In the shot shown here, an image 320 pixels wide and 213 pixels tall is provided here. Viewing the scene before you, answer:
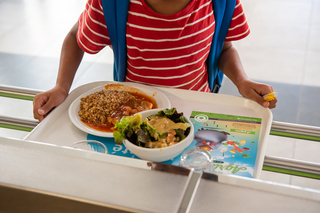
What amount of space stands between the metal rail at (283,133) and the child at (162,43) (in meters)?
0.11

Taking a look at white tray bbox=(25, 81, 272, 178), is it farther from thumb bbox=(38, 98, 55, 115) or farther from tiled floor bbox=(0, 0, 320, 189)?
tiled floor bbox=(0, 0, 320, 189)

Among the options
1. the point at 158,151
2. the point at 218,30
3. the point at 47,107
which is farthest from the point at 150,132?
the point at 218,30

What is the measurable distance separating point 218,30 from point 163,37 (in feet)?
0.77

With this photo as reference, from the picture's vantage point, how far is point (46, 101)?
3.32ft

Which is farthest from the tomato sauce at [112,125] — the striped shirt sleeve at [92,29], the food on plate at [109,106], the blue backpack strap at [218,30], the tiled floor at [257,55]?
the tiled floor at [257,55]

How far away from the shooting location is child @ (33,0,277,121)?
110 centimetres

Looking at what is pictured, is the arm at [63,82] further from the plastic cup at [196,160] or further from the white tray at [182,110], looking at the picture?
the plastic cup at [196,160]

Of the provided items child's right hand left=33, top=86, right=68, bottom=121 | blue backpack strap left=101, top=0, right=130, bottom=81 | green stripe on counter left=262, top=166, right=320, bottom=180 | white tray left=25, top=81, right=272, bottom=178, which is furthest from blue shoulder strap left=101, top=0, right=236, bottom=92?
green stripe on counter left=262, top=166, right=320, bottom=180

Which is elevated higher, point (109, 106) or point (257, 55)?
point (109, 106)

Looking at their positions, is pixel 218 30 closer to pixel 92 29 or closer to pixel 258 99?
pixel 258 99

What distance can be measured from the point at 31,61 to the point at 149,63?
8.02ft

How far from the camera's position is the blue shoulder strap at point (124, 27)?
1.08 metres

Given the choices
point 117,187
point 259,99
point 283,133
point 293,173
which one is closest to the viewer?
point 117,187

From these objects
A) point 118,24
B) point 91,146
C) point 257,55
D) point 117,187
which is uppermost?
point 118,24
